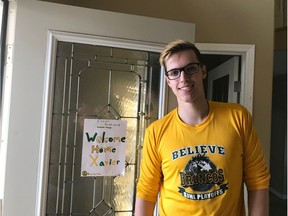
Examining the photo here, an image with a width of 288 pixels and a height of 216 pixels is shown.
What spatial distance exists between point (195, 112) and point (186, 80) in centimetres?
14

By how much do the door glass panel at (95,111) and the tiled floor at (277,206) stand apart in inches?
105

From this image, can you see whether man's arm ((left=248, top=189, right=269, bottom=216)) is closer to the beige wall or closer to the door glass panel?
the door glass panel

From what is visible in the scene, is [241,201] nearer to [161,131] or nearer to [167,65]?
[161,131]

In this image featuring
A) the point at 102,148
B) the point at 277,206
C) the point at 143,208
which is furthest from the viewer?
the point at 277,206

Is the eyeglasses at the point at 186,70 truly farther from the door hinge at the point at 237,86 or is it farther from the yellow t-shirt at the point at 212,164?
the door hinge at the point at 237,86

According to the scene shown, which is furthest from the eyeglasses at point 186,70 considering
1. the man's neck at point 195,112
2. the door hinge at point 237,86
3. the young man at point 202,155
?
the door hinge at point 237,86

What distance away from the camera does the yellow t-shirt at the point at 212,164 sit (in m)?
1.03

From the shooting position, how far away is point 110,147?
142 centimetres

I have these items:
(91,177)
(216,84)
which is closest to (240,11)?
(216,84)

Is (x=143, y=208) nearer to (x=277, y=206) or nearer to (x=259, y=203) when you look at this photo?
(x=259, y=203)

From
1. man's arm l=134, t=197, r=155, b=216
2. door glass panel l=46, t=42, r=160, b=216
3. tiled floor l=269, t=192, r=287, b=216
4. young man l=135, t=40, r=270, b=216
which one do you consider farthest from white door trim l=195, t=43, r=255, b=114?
tiled floor l=269, t=192, r=287, b=216

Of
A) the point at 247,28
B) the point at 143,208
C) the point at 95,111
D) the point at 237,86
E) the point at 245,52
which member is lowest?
the point at 143,208

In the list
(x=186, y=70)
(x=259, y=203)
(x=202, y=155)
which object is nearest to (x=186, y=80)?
(x=186, y=70)

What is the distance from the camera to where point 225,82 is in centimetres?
229
